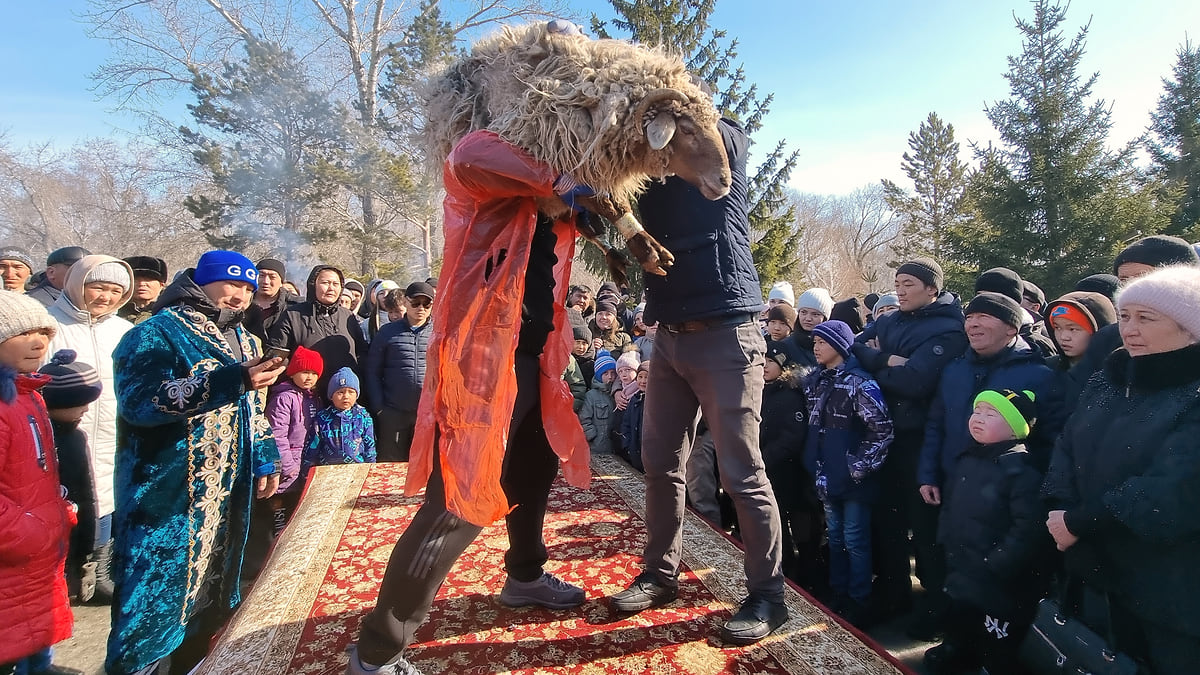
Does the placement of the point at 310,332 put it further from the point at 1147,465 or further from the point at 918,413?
the point at 1147,465

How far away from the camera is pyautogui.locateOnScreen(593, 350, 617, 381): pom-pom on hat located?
543 cm

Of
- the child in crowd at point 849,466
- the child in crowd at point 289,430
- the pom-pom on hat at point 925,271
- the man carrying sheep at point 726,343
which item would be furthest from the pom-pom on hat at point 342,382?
the pom-pom on hat at point 925,271

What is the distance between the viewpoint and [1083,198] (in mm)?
11047

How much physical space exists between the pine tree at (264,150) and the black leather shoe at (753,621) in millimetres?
17444

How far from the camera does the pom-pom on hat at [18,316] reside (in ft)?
7.80

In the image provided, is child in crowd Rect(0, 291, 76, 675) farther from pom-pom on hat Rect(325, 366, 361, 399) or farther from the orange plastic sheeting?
pom-pom on hat Rect(325, 366, 361, 399)

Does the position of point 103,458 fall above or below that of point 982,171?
→ below

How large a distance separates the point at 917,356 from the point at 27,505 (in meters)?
4.35

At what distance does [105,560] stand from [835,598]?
14.8ft

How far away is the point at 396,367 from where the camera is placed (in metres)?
5.07

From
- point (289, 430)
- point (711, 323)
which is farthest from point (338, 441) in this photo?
point (711, 323)

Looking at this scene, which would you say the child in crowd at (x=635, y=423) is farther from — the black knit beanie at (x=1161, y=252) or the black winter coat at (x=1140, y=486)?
the black knit beanie at (x=1161, y=252)

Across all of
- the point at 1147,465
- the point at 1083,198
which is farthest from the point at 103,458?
the point at 1083,198

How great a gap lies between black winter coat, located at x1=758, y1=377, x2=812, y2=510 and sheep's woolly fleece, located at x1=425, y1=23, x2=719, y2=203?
7.88 ft
